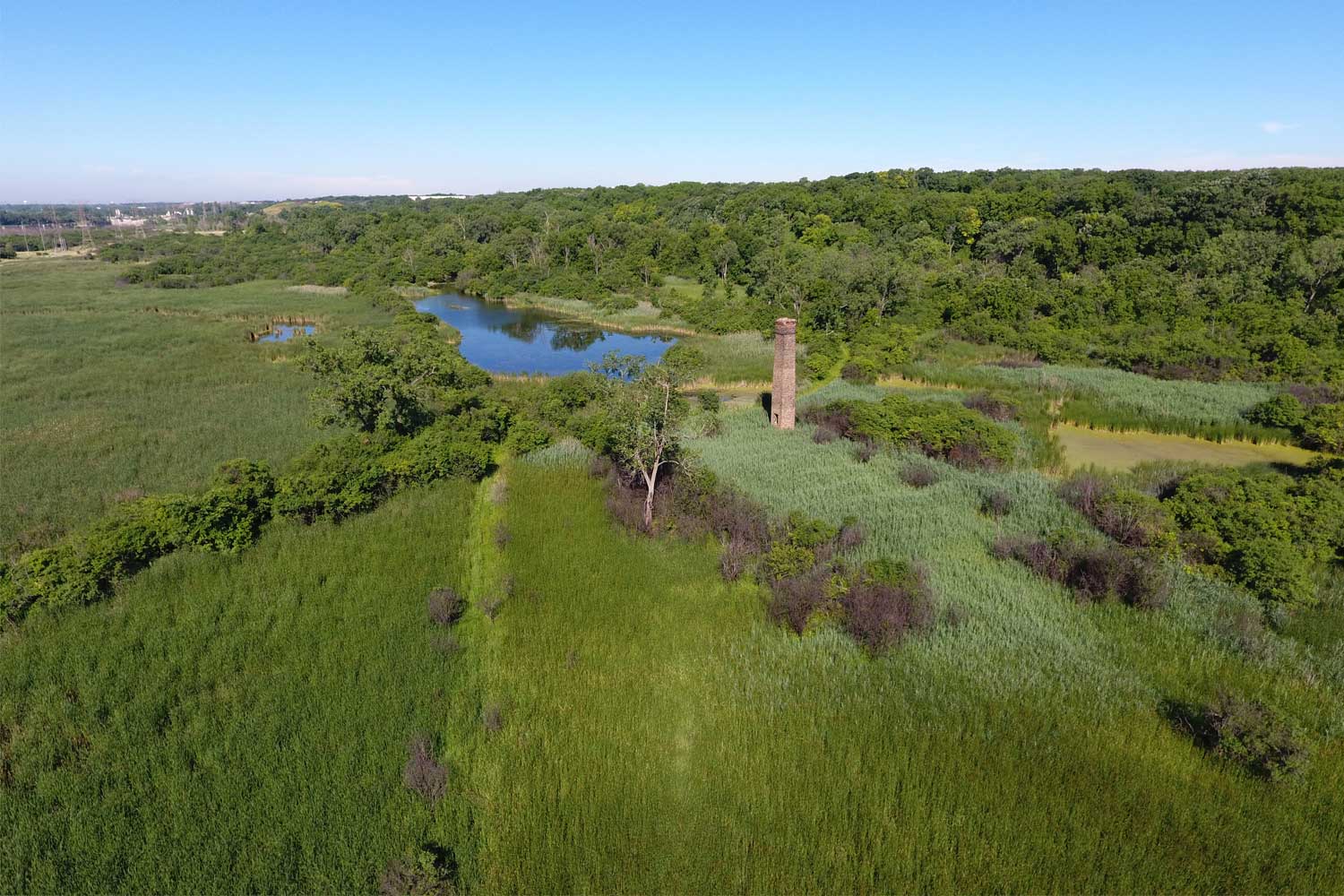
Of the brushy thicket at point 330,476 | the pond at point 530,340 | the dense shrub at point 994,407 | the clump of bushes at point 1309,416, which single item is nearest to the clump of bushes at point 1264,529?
the clump of bushes at point 1309,416

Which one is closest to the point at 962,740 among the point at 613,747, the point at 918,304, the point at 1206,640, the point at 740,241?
the point at 613,747

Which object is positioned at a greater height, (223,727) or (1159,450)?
(223,727)

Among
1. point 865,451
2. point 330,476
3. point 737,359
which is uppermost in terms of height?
point 330,476

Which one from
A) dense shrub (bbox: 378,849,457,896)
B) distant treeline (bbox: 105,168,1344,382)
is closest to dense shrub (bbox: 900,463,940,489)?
dense shrub (bbox: 378,849,457,896)

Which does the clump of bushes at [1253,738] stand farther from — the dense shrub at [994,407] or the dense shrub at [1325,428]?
the dense shrub at [1325,428]

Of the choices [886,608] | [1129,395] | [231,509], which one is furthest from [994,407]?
[231,509]

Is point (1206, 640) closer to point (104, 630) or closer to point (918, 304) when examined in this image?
point (104, 630)

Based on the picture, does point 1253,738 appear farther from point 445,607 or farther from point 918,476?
point 445,607
